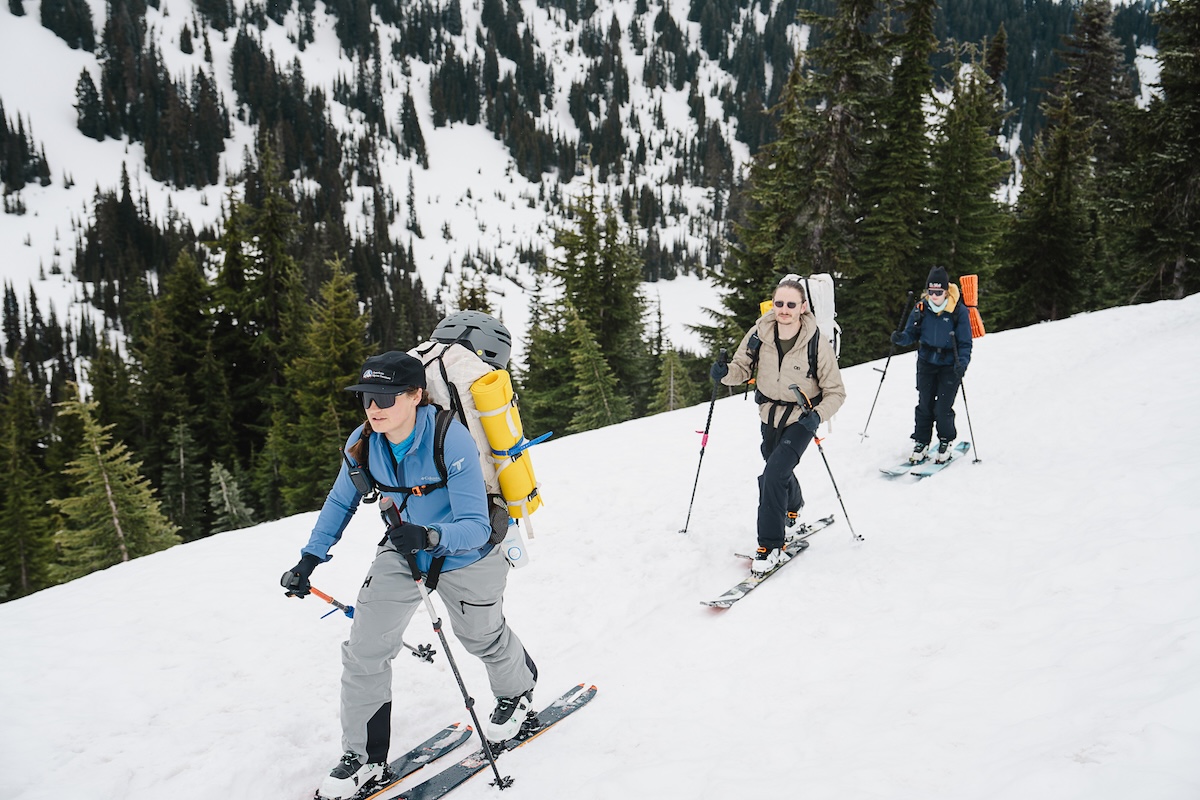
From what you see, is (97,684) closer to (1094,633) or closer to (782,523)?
(782,523)

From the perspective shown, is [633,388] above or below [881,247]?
below

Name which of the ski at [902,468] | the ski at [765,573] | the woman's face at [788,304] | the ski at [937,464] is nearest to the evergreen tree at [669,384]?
the ski at [937,464]

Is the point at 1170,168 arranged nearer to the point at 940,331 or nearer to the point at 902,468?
the point at 940,331

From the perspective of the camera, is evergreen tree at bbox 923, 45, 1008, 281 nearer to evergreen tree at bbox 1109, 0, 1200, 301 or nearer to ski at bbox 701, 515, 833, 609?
evergreen tree at bbox 1109, 0, 1200, 301

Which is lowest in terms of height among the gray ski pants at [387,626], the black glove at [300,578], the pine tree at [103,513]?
the pine tree at [103,513]

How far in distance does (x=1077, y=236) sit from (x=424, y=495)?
1309 inches

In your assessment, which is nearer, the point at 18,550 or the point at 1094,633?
the point at 1094,633

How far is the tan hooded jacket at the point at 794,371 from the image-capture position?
6.38 meters

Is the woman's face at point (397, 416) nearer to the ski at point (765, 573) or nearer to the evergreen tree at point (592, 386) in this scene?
the ski at point (765, 573)

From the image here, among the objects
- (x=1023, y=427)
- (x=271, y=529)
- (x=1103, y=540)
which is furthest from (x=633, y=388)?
(x=1103, y=540)

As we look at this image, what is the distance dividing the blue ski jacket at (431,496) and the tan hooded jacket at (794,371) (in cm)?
359

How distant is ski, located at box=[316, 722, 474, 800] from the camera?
394cm

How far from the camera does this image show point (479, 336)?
4.30m

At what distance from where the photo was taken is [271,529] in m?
8.77
